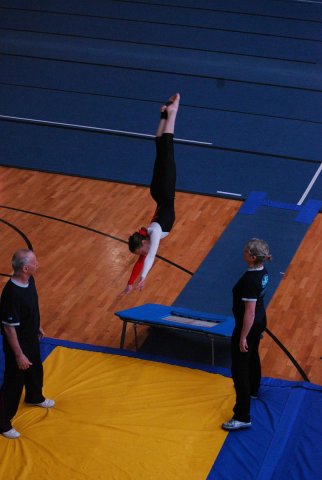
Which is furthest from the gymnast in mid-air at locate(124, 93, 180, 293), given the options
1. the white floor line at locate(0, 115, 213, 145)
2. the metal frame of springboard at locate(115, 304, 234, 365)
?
the white floor line at locate(0, 115, 213, 145)

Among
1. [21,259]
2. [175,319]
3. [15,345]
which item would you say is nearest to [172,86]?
[175,319]

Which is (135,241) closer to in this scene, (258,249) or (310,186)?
(258,249)

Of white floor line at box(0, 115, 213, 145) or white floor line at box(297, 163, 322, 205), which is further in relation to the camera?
white floor line at box(0, 115, 213, 145)

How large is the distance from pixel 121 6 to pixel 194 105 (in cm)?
613

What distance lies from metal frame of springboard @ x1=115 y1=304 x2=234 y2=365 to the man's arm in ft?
5.18

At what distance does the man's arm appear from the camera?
6.14 meters

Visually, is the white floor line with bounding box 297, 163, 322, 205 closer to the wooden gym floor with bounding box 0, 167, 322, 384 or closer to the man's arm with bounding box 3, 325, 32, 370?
the wooden gym floor with bounding box 0, 167, 322, 384

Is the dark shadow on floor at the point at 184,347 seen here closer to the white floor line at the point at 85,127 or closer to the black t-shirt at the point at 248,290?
the black t-shirt at the point at 248,290

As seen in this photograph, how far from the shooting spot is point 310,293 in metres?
8.89

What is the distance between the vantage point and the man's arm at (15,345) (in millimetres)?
6137

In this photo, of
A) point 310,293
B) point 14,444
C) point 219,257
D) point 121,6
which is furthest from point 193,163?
point 121,6

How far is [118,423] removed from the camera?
6668mm

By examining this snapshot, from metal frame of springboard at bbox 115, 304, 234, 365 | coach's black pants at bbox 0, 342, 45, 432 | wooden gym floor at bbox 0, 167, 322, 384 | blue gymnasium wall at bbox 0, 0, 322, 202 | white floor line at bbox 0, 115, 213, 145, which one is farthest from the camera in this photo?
white floor line at bbox 0, 115, 213, 145

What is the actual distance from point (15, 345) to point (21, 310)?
0.26 meters
